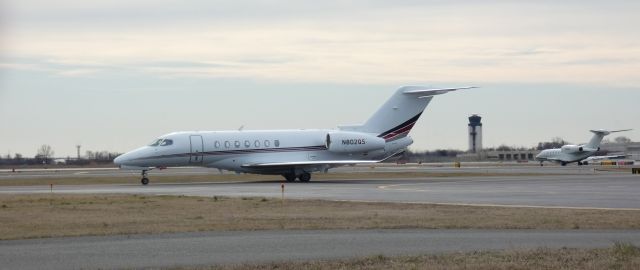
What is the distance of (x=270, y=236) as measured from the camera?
58.1 feet

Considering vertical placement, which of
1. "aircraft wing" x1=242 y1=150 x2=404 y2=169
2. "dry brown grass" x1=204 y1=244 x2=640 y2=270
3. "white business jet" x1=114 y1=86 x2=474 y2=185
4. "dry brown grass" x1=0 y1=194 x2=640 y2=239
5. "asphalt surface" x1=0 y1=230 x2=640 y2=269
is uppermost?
"white business jet" x1=114 y1=86 x2=474 y2=185

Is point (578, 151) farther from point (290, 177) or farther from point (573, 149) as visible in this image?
point (290, 177)

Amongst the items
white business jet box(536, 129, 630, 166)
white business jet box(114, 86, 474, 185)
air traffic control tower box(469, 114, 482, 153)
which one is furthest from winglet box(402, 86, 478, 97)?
air traffic control tower box(469, 114, 482, 153)

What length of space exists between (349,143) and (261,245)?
35.3 meters

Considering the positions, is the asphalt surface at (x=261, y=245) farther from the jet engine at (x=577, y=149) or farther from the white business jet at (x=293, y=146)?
the jet engine at (x=577, y=149)

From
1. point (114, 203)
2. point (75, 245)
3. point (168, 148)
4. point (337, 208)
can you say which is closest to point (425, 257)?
point (75, 245)

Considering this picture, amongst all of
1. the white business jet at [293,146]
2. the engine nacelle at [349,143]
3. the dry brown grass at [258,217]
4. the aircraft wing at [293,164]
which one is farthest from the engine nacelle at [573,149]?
the dry brown grass at [258,217]

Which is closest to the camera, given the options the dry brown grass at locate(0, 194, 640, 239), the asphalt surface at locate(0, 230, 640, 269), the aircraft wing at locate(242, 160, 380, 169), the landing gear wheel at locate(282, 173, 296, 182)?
the asphalt surface at locate(0, 230, 640, 269)

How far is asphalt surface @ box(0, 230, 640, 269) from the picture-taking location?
14.1 meters

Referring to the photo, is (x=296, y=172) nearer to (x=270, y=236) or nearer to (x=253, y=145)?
(x=253, y=145)

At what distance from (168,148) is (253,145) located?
4639 millimetres

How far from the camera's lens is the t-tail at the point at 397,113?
52.5 metres

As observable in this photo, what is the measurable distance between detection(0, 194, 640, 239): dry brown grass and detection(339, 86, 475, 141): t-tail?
24000mm

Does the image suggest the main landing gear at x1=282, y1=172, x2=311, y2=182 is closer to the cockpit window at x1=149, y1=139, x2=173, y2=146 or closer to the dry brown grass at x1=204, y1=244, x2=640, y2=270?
the cockpit window at x1=149, y1=139, x2=173, y2=146
